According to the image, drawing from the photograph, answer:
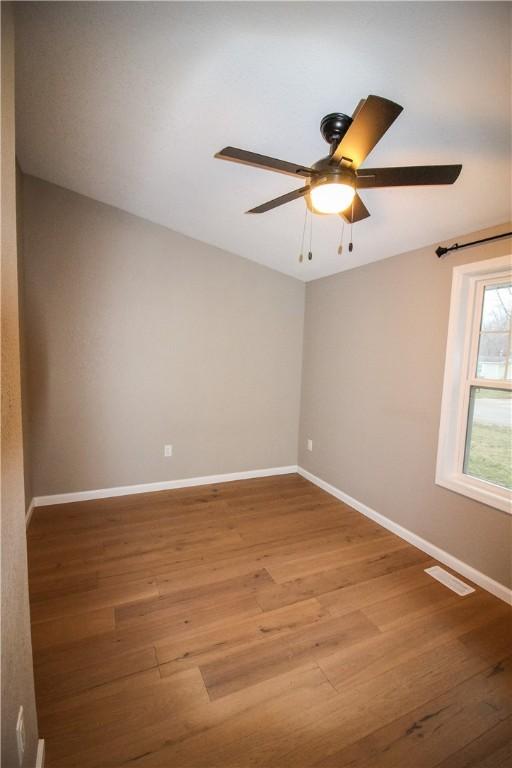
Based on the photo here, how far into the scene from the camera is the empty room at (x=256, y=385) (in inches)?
48.3

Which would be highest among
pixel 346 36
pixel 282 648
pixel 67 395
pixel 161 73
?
pixel 161 73

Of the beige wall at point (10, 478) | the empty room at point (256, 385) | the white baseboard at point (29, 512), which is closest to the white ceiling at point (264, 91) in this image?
the empty room at point (256, 385)

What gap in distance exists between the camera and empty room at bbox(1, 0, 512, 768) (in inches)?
48.3

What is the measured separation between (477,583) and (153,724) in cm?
Result: 211

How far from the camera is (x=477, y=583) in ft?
7.22


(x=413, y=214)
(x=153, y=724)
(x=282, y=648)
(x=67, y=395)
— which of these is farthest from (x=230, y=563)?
(x=413, y=214)

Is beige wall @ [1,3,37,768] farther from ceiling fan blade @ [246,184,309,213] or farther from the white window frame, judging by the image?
the white window frame

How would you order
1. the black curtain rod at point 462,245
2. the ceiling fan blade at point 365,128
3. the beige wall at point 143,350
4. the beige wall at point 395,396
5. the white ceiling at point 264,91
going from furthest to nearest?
the beige wall at point 143,350 → the beige wall at point 395,396 → the black curtain rod at point 462,245 → the white ceiling at point 264,91 → the ceiling fan blade at point 365,128

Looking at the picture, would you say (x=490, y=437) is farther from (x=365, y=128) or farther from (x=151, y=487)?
(x=151, y=487)

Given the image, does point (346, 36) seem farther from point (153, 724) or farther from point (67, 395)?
point (67, 395)

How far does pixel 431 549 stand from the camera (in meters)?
2.51

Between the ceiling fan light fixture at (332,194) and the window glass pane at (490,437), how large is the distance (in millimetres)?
1715

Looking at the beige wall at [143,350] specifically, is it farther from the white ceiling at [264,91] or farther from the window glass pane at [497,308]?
the window glass pane at [497,308]

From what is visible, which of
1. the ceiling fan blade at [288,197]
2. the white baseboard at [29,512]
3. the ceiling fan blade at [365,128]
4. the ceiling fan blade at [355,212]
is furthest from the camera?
the white baseboard at [29,512]
